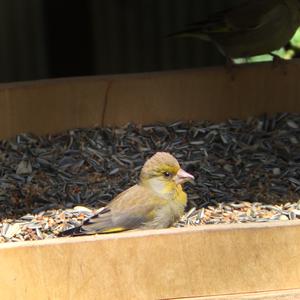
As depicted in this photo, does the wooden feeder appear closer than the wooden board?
Yes

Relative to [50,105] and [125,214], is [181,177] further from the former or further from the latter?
[50,105]

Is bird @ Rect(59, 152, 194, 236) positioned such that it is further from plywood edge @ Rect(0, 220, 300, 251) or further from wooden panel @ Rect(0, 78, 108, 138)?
wooden panel @ Rect(0, 78, 108, 138)

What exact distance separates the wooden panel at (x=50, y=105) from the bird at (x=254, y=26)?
3.28 ft

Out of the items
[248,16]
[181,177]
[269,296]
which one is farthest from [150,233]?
[248,16]

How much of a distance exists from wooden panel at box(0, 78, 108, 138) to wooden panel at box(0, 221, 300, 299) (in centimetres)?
153

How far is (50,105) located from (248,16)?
1.37 metres

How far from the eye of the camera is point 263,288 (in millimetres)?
3018

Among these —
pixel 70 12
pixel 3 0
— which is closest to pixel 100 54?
pixel 70 12

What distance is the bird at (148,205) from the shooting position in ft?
11.0

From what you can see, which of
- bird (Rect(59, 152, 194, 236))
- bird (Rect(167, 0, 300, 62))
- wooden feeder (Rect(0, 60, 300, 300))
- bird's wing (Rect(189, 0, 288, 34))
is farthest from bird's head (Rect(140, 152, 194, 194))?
bird's wing (Rect(189, 0, 288, 34))

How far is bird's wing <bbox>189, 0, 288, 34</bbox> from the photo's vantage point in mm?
5156

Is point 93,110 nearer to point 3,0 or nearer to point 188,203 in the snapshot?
point 188,203

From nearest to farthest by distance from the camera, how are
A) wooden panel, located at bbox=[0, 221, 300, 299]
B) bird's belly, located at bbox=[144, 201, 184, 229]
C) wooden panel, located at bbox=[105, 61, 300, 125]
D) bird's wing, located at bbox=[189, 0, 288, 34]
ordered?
wooden panel, located at bbox=[0, 221, 300, 299] → bird's belly, located at bbox=[144, 201, 184, 229] → wooden panel, located at bbox=[105, 61, 300, 125] → bird's wing, located at bbox=[189, 0, 288, 34]

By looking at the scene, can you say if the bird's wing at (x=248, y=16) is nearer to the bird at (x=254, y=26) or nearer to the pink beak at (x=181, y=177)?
the bird at (x=254, y=26)
